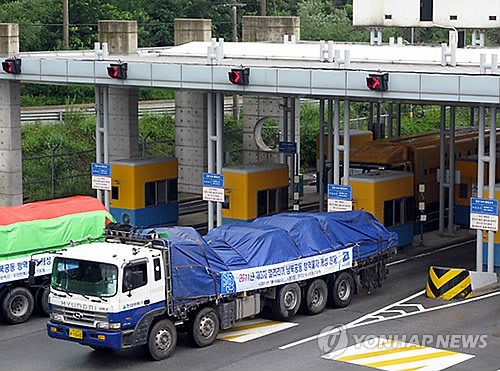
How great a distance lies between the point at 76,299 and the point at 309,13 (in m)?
66.0

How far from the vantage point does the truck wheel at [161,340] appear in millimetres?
20312

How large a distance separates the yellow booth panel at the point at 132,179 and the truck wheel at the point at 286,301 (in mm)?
11655

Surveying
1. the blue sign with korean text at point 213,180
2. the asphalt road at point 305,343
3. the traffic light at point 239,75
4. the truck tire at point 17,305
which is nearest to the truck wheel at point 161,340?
the asphalt road at point 305,343

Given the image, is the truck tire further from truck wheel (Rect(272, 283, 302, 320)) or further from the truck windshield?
truck wheel (Rect(272, 283, 302, 320))

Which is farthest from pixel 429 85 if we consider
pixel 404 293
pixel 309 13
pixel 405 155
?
pixel 309 13

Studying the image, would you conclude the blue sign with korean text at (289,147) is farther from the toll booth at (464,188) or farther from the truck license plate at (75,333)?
the truck license plate at (75,333)

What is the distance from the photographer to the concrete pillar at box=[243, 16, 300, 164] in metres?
43.8

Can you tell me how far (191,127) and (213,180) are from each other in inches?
485

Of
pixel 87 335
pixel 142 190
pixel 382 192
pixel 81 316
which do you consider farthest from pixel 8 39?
pixel 87 335

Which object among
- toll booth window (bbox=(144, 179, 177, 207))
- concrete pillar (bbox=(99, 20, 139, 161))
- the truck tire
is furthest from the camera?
concrete pillar (bbox=(99, 20, 139, 161))

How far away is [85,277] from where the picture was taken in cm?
2005

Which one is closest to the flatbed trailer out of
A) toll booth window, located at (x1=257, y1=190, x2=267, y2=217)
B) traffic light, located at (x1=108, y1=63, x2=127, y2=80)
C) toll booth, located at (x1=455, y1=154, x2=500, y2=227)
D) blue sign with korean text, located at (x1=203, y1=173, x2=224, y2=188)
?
blue sign with korean text, located at (x1=203, y1=173, x2=224, y2=188)

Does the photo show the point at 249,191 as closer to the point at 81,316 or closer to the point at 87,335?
the point at 81,316

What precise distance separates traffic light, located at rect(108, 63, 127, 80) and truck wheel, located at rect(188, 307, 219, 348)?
11.1m
